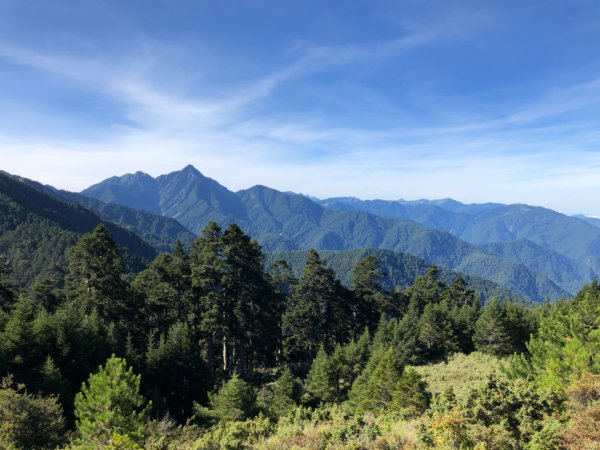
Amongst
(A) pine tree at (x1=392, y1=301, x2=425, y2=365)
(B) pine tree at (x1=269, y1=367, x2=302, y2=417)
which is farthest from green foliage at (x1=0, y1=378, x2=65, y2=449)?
Result: (A) pine tree at (x1=392, y1=301, x2=425, y2=365)

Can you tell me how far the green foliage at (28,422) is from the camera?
1391 centimetres

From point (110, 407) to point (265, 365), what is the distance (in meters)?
37.3

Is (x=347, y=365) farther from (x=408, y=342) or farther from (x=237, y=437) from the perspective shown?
(x=237, y=437)

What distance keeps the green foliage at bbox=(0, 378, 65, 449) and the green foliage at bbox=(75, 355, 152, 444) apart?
90cm

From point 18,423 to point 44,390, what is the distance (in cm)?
753

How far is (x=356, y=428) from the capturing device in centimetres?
1288

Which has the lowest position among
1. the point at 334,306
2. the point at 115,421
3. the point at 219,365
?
the point at 219,365

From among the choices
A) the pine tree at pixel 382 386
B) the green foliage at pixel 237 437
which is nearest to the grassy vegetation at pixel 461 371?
the pine tree at pixel 382 386

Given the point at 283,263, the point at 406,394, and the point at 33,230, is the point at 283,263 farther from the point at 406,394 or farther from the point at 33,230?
the point at 33,230

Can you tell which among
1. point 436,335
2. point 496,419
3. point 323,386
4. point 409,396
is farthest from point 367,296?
point 496,419

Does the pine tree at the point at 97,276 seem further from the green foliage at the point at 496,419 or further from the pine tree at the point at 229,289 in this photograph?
the green foliage at the point at 496,419

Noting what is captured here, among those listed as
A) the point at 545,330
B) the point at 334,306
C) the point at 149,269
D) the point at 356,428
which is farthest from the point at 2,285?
the point at 545,330

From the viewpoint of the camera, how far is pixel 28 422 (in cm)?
1459

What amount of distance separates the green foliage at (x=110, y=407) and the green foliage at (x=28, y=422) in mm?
903
